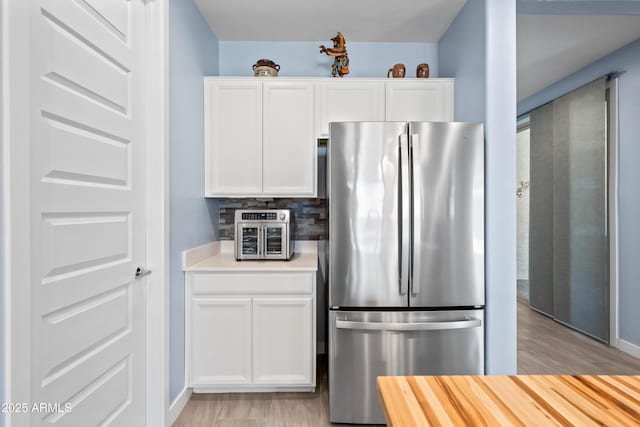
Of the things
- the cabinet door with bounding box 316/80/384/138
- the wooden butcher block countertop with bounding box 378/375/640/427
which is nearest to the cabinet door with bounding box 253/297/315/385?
the cabinet door with bounding box 316/80/384/138

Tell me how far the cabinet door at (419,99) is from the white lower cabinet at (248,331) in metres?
1.47

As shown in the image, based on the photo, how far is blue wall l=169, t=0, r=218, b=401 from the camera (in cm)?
202

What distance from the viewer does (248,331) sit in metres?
2.20

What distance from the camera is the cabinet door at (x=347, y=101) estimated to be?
264cm

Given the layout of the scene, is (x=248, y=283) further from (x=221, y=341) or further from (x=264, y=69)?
(x=264, y=69)

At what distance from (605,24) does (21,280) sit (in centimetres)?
394

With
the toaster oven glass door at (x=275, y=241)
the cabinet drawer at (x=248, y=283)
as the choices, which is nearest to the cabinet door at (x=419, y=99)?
the toaster oven glass door at (x=275, y=241)

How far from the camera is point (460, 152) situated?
6.57ft

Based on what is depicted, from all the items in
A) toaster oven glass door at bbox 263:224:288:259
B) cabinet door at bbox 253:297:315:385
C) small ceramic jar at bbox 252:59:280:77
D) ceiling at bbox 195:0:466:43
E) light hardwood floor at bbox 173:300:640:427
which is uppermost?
ceiling at bbox 195:0:466:43

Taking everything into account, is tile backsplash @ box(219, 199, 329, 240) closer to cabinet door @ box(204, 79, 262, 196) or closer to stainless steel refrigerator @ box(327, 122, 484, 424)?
cabinet door @ box(204, 79, 262, 196)

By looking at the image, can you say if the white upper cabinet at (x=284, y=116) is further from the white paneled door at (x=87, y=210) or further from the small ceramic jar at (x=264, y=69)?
the white paneled door at (x=87, y=210)

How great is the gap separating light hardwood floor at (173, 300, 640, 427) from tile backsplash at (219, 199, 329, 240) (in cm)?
109

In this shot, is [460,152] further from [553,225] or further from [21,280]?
[553,225]

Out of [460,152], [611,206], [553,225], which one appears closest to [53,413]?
[460,152]
